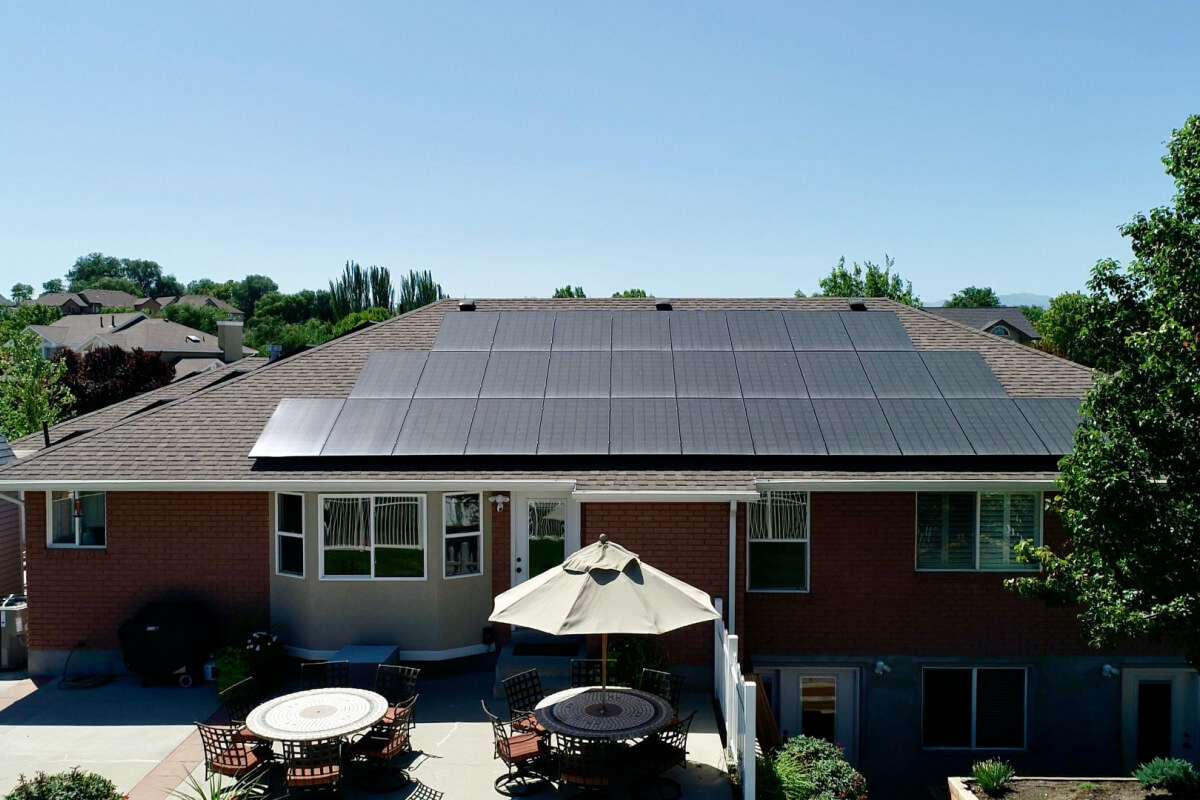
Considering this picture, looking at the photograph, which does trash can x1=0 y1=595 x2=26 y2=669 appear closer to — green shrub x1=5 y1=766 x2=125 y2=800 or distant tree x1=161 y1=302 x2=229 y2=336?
green shrub x1=5 y1=766 x2=125 y2=800

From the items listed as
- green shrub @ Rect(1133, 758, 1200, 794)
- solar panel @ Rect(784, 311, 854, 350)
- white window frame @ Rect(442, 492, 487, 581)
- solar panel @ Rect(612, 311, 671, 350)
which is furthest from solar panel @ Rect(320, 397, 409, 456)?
green shrub @ Rect(1133, 758, 1200, 794)

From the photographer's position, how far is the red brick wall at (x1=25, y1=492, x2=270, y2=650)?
13.3 meters

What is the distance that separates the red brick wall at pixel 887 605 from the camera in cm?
1295

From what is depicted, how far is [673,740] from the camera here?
945 centimetres

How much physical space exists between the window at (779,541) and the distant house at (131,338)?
56.1m

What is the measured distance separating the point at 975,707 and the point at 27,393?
31.0 metres

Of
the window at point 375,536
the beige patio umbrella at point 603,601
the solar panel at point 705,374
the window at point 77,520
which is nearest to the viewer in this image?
the beige patio umbrella at point 603,601

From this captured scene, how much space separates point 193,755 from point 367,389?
636cm

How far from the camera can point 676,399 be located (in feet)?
47.3

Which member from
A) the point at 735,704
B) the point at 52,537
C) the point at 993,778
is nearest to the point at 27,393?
the point at 52,537

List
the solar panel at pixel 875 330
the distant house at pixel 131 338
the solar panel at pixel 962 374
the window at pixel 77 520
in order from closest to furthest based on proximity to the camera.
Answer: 1. the window at pixel 77 520
2. the solar panel at pixel 962 374
3. the solar panel at pixel 875 330
4. the distant house at pixel 131 338

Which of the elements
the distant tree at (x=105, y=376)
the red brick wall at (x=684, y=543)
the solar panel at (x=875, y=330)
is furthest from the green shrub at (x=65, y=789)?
the distant tree at (x=105, y=376)

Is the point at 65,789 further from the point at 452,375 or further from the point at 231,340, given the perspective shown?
the point at 231,340

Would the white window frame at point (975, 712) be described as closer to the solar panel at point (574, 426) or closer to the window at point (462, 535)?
the solar panel at point (574, 426)
